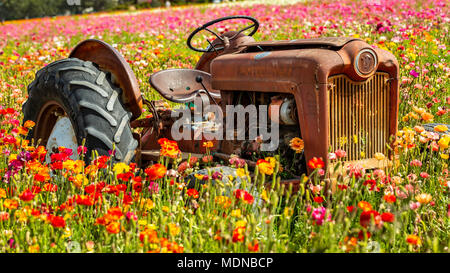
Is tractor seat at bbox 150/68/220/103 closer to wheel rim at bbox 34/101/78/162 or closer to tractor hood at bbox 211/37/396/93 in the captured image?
tractor hood at bbox 211/37/396/93

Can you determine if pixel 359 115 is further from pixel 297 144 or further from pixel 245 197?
pixel 245 197

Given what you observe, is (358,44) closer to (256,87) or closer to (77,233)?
(256,87)

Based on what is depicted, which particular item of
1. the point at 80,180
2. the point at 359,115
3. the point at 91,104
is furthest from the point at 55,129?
the point at 359,115

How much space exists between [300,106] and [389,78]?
0.59 m

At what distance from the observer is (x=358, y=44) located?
8.49 ft

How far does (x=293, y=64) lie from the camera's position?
8.60ft

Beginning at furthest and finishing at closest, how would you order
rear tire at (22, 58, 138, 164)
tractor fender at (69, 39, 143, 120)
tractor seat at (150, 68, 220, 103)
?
tractor seat at (150, 68, 220, 103) → tractor fender at (69, 39, 143, 120) → rear tire at (22, 58, 138, 164)

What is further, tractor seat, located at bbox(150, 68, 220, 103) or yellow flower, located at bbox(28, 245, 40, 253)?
tractor seat, located at bbox(150, 68, 220, 103)

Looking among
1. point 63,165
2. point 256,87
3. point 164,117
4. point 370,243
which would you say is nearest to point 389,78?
point 256,87

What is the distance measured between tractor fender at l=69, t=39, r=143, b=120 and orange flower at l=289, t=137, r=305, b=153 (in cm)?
103

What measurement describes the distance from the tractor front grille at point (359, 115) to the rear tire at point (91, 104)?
1.21 meters

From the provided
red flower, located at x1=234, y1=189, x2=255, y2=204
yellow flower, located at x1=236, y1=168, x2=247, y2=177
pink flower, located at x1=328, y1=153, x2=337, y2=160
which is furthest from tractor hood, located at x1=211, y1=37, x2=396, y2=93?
red flower, located at x1=234, y1=189, x2=255, y2=204

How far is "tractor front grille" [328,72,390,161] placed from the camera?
2.62 m

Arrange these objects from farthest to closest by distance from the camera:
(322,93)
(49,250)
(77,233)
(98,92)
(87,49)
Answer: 1. (87,49)
2. (98,92)
3. (322,93)
4. (77,233)
5. (49,250)
